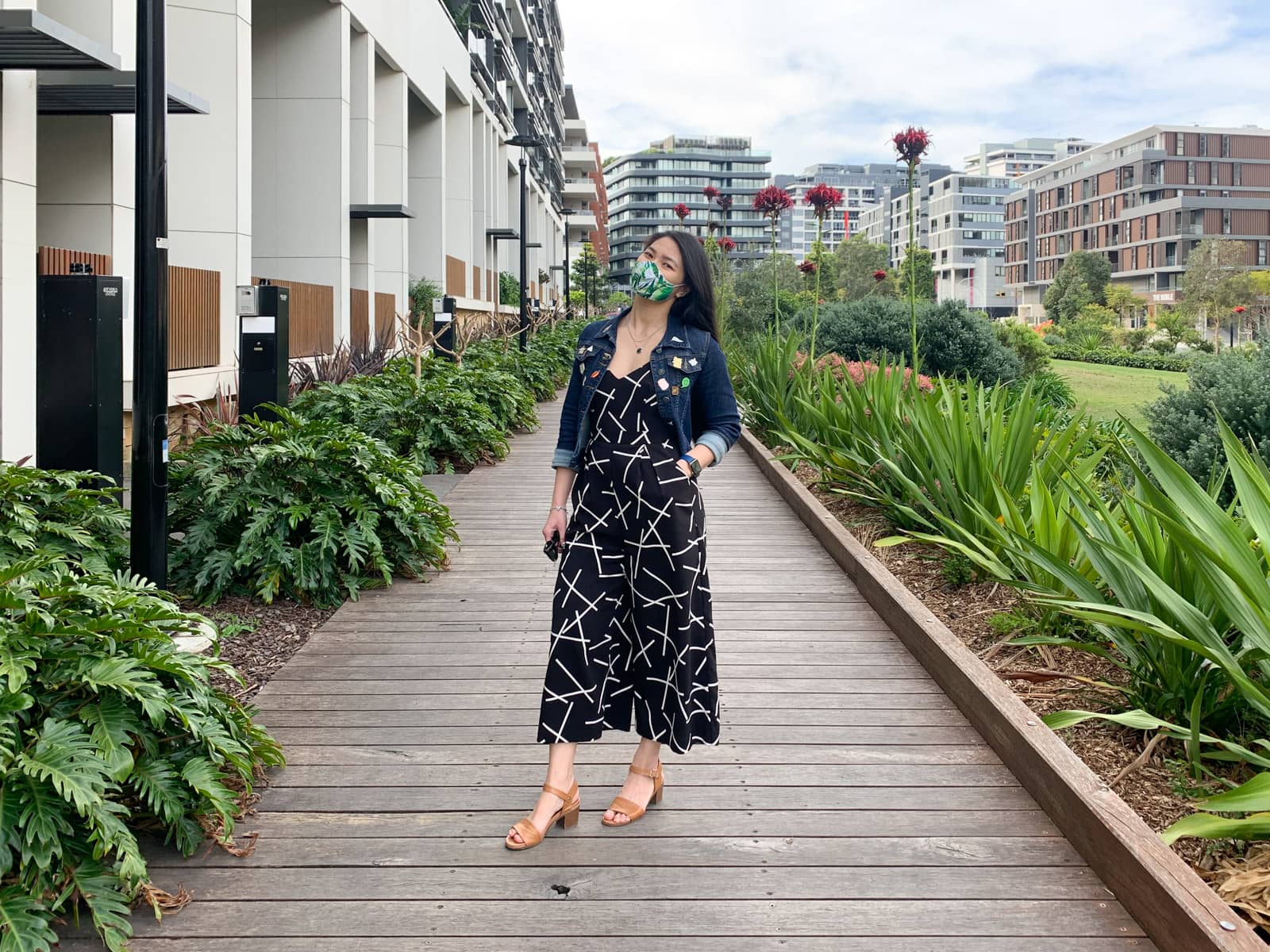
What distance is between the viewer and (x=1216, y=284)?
252 feet

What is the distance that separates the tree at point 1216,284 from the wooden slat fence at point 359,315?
68.8 m

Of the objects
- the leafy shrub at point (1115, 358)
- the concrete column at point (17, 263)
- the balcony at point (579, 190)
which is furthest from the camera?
the balcony at point (579, 190)

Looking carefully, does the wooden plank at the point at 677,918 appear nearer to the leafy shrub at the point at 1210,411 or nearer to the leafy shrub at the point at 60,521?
the leafy shrub at the point at 60,521

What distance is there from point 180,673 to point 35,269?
19.7 ft

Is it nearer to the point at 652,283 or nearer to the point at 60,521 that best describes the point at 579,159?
the point at 60,521

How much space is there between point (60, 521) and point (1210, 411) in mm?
6543

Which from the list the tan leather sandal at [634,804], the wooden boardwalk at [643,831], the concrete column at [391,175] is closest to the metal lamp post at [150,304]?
the wooden boardwalk at [643,831]

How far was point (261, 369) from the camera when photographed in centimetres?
905

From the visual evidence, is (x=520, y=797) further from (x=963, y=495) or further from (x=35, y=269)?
(x=35, y=269)

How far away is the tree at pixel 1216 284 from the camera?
250 ft

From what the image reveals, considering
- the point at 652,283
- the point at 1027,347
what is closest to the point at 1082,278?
the point at 1027,347

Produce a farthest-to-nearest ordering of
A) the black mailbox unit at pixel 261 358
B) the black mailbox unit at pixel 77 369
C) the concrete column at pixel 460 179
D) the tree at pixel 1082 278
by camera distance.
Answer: the tree at pixel 1082 278
the concrete column at pixel 460 179
the black mailbox unit at pixel 261 358
the black mailbox unit at pixel 77 369

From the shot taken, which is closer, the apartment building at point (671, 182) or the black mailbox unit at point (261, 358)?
the black mailbox unit at point (261, 358)

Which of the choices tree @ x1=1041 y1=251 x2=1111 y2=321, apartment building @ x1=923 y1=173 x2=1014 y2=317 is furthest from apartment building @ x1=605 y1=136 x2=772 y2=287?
tree @ x1=1041 y1=251 x2=1111 y2=321
